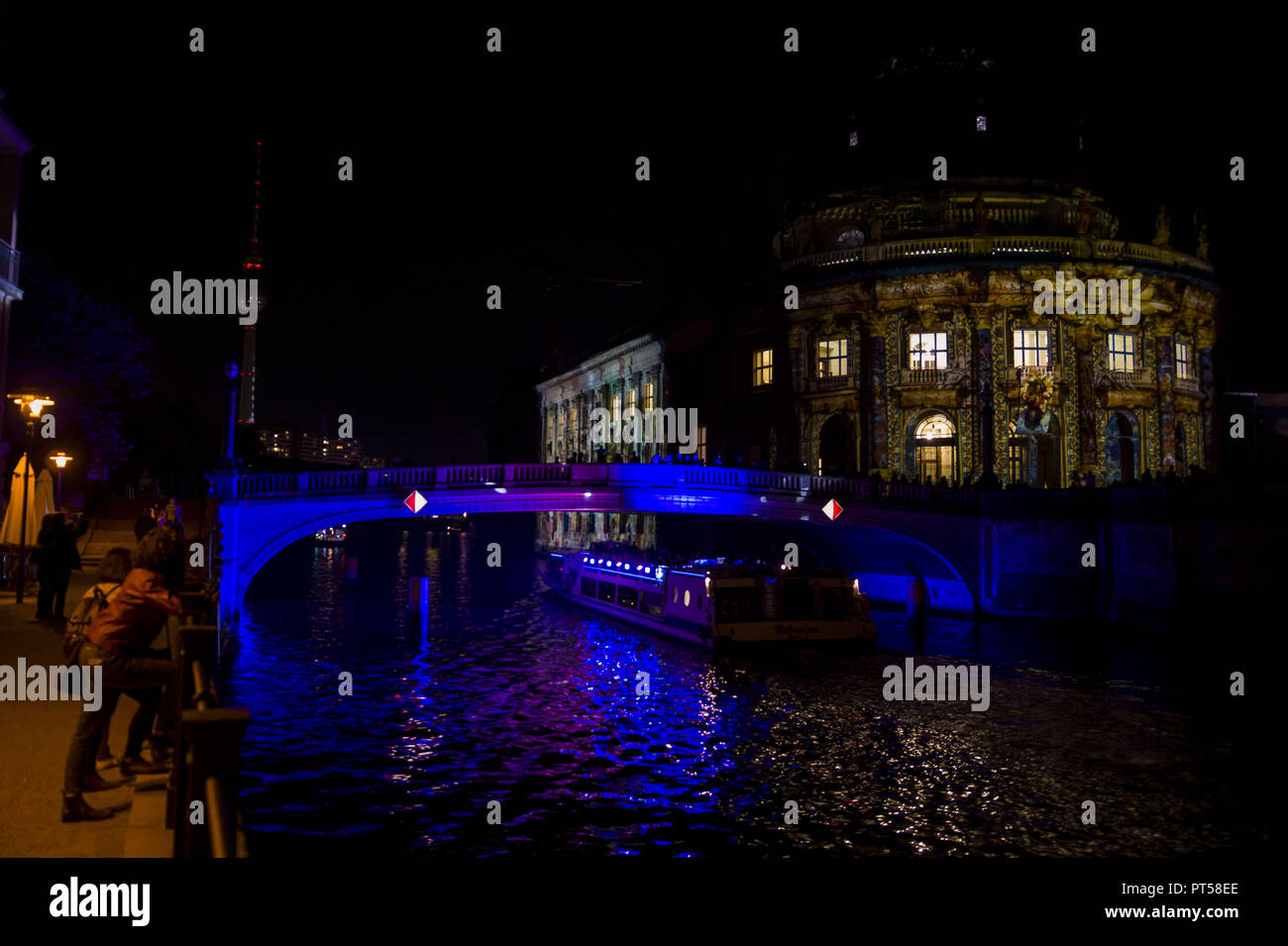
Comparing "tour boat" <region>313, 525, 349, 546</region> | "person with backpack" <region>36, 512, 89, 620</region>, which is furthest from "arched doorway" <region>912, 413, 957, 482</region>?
"tour boat" <region>313, 525, 349, 546</region>

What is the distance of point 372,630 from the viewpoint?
129 ft

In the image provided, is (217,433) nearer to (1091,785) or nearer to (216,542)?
(216,542)

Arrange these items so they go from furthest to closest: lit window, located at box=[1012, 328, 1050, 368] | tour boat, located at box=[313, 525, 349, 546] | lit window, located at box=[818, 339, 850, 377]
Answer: tour boat, located at box=[313, 525, 349, 546], lit window, located at box=[818, 339, 850, 377], lit window, located at box=[1012, 328, 1050, 368]

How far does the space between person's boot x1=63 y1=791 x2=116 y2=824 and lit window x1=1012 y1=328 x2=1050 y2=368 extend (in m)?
47.1

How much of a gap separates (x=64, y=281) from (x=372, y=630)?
1879 cm

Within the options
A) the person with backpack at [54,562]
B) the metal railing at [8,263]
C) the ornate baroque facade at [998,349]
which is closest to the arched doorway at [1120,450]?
the ornate baroque facade at [998,349]

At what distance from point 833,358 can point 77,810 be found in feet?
154

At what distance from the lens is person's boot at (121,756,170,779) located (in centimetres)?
932

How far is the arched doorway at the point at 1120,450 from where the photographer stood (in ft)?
164

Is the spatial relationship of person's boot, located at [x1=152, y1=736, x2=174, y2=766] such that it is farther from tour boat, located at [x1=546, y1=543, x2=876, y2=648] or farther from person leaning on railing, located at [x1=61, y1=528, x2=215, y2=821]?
tour boat, located at [x1=546, y1=543, x2=876, y2=648]

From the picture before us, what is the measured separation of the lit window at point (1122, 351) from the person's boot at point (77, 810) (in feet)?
166

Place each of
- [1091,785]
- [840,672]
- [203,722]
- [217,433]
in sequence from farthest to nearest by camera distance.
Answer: [217,433] → [840,672] → [1091,785] → [203,722]

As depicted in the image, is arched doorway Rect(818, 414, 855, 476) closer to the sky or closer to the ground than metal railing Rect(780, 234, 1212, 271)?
closer to the ground

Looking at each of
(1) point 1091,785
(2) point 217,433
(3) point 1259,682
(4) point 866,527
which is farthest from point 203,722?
(2) point 217,433
